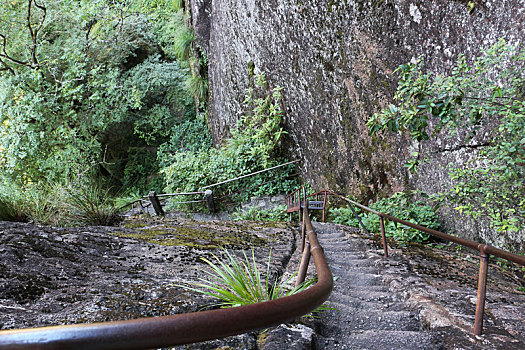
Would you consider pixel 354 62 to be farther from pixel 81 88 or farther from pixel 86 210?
pixel 81 88

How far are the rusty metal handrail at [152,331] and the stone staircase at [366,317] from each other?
47.7 inches

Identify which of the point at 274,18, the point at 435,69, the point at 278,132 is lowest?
the point at 278,132

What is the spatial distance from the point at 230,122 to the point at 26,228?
8.89 meters

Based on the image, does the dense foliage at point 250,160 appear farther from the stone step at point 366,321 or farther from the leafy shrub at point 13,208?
the stone step at point 366,321

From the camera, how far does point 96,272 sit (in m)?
2.55

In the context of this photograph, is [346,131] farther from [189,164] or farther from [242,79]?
[189,164]

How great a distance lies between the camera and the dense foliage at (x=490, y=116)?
10.3ft

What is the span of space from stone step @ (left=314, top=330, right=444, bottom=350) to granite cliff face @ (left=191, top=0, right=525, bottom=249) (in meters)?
2.89

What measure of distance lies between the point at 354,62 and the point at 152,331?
6.09 meters

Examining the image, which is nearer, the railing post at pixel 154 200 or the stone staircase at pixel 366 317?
the stone staircase at pixel 366 317

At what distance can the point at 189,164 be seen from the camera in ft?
36.2

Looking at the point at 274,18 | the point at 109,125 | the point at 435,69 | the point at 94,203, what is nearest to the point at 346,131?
the point at 435,69

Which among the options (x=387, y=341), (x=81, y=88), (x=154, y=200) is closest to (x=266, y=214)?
(x=154, y=200)

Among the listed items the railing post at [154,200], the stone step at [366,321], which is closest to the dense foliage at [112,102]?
the railing post at [154,200]
